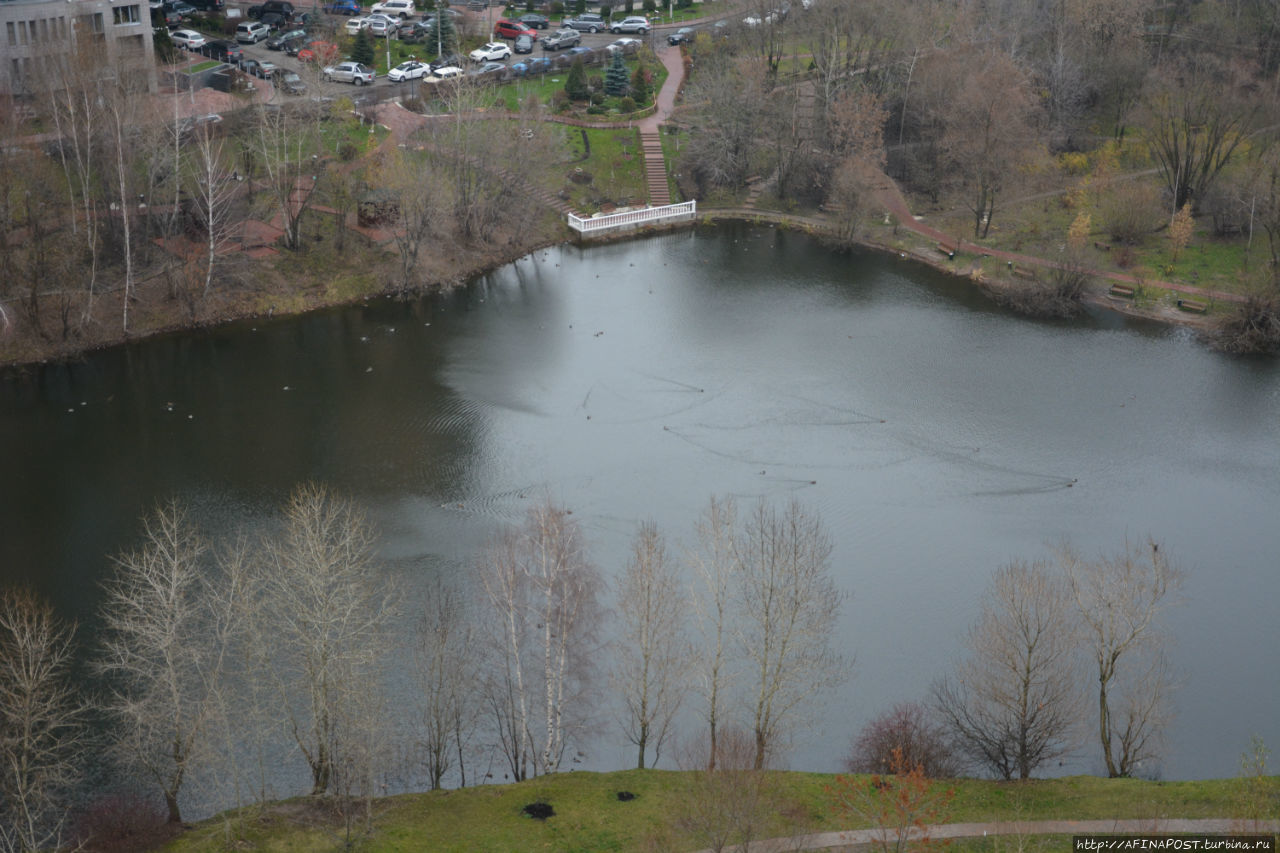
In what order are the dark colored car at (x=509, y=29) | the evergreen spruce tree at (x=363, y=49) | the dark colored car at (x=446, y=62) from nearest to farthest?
the dark colored car at (x=446, y=62) < the evergreen spruce tree at (x=363, y=49) < the dark colored car at (x=509, y=29)

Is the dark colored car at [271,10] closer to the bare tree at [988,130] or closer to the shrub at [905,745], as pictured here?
the bare tree at [988,130]

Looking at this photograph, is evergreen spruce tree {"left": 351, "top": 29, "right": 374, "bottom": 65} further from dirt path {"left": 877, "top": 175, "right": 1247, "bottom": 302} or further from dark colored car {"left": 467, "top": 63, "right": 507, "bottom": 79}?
dirt path {"left": 877, "top": 175, "right": 1247, "bottom": 302}

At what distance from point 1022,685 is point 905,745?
3.64 m

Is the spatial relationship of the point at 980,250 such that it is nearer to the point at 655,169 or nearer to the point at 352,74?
the point at 655,169

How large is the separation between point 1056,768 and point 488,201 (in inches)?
1825

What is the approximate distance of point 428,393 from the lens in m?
55.1

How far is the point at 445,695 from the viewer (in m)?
34.5

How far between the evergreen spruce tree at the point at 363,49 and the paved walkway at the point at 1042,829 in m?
67.8

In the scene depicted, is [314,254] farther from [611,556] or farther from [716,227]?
[611,556]

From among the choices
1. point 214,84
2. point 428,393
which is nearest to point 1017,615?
point 428,393

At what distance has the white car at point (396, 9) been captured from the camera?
Result: 94.4m

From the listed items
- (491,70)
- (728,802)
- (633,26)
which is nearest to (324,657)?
(728,802)

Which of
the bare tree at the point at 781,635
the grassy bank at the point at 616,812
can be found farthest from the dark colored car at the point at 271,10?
the grassy bank at the point at 616,812

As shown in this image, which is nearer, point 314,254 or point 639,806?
point 639,806
